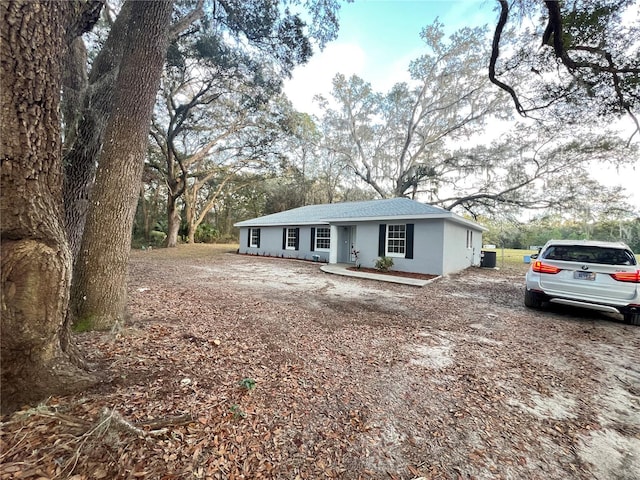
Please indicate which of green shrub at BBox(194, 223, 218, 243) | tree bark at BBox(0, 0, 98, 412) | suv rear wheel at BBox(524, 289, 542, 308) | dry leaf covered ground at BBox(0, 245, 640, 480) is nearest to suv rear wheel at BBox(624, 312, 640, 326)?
dry leaf covered ground at BBox(0, 245, 640, 480)

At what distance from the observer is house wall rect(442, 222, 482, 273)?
32.4 feet

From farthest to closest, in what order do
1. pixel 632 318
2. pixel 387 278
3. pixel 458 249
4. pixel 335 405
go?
pixel 458 249
pixel 387 278
pixel 632 318
pixel 335 405

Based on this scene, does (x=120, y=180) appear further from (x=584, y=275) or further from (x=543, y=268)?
(x=584, y=275)

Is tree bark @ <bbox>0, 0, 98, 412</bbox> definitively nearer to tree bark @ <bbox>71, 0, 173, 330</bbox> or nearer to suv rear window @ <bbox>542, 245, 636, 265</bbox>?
tree bark @ <bbox>71, 0, 173, 330</bbox>

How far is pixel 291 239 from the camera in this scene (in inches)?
605

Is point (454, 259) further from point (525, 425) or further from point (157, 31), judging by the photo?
point (157, 31)

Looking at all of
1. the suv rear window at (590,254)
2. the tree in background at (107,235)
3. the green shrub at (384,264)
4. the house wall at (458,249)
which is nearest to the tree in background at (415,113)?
the house wall at (458,249)

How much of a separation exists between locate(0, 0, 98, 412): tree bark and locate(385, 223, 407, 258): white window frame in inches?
396

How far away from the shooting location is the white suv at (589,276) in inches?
169

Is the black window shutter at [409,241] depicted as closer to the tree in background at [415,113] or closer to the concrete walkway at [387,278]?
the concrete walkway at [387,278]

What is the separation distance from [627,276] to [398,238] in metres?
6.75

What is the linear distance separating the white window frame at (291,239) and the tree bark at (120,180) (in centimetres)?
1198

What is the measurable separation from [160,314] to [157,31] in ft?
12.3

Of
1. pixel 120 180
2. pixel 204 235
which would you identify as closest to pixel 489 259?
pixel 120 180
